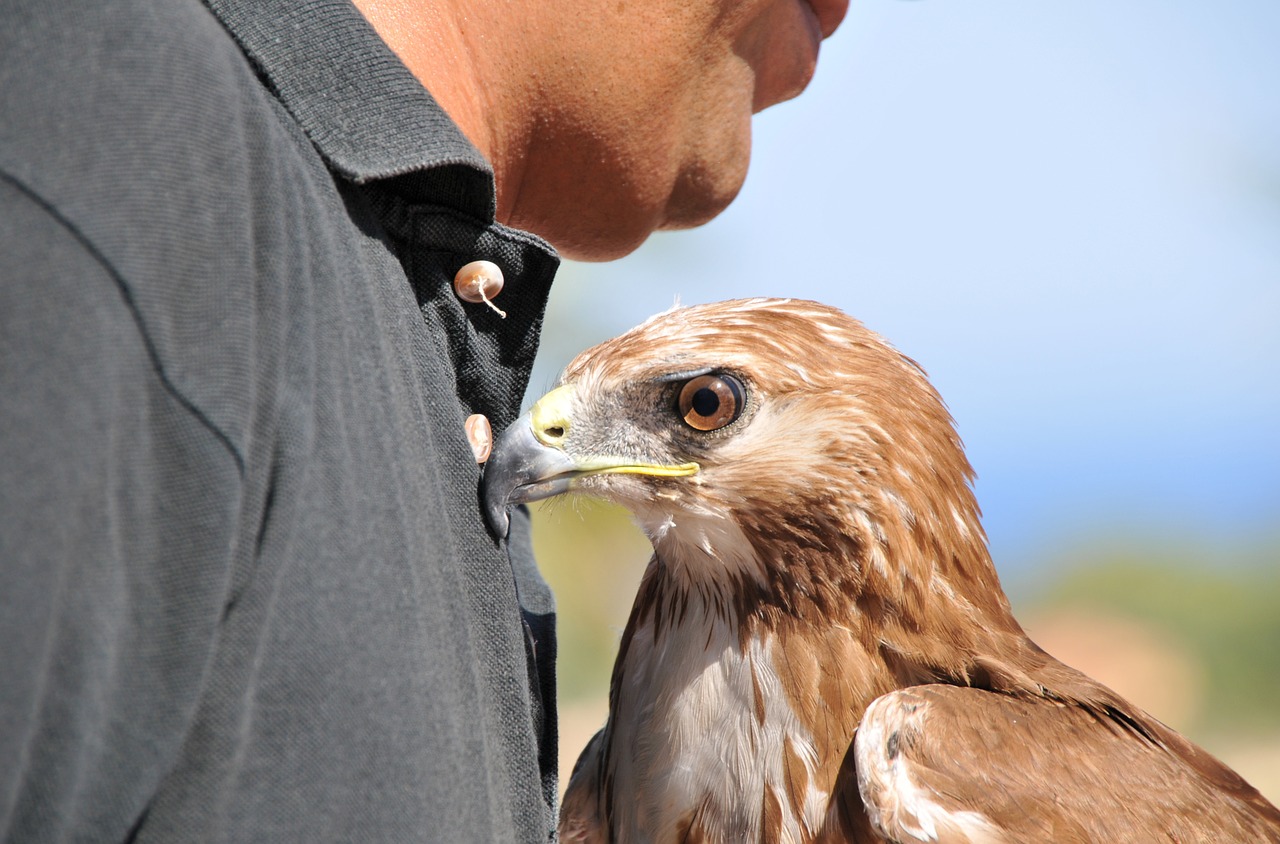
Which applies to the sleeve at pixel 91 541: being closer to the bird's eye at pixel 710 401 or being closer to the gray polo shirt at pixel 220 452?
the gray polo shirt at pixel 220 452

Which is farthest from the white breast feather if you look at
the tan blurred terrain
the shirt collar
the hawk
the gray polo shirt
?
the tan blurred terrain

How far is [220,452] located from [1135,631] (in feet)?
41.0

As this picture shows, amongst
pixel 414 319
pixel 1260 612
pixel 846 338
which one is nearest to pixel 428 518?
pixel 414 319

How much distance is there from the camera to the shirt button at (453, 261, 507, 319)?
176cm

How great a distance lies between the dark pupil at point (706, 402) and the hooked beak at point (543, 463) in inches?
4.6

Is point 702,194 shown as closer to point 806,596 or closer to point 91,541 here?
point 806,596

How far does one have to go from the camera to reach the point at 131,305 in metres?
1.05

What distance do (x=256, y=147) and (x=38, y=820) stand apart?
0.72 meters

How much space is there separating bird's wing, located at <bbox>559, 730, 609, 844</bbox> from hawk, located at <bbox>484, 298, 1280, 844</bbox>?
9 cm

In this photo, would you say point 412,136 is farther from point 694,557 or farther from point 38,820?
point 694,557

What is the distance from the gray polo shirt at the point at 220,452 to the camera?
0.99 m

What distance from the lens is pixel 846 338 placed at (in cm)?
237

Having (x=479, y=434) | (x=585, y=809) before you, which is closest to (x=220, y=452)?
(x=479, y=434)

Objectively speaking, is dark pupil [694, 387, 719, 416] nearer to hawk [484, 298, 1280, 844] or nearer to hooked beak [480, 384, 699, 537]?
hawk [484, 298, 1280, 844]
